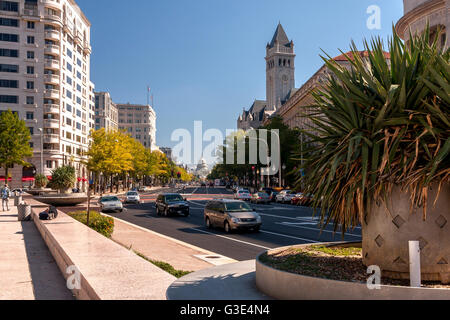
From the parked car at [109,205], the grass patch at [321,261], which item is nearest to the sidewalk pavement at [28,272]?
the grass patch at [321,261]

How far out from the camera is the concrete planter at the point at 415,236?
5.79 m

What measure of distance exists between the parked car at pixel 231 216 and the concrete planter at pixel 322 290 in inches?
569

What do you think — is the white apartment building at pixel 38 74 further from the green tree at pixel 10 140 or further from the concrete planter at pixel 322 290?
the concrete planter at pixel 322 290

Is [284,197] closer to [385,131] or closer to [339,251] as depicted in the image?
[339,251]

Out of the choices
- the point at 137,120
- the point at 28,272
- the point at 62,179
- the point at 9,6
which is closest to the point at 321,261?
the point at 28,272

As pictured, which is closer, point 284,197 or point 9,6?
point 284,197

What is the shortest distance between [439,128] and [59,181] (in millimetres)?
32145

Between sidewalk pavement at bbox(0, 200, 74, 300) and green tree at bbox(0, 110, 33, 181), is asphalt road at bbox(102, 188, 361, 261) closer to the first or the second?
sidewalk pavement at bbox(0, 200, 74, 300)

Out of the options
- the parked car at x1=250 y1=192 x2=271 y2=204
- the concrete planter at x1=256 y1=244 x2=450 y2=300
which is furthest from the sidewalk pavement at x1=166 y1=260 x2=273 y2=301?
the parked car at x1=250 y1=192 x2=271 y2=204

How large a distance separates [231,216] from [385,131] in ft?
51.1

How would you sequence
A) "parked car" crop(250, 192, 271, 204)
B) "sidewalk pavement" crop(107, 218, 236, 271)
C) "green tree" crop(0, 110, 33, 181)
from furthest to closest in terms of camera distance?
"green tree" crop(0, 110, 33, 181), "parked car" crop(250, 192, 271, 204), "sidewalk pavement" crop(107, 218, 236, 271)

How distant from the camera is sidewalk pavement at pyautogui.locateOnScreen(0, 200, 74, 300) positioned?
7.99 m

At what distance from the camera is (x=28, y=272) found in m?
9.95

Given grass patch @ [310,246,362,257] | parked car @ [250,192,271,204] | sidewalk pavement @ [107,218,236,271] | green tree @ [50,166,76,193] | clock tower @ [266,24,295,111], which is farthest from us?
clock tower @ [266,24,295,111]
